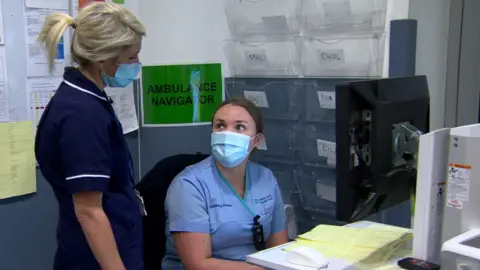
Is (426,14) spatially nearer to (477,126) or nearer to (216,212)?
(477,126)

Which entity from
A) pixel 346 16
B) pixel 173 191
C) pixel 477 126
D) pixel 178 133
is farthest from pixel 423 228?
pixel 178 133

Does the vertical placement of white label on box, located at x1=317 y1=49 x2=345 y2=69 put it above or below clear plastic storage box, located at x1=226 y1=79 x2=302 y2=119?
above

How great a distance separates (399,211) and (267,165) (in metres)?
0.67

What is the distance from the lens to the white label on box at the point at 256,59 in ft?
8.05

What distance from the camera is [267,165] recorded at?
251 centimetres

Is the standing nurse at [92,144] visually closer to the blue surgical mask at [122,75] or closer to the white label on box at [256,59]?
the blue surgical mask at [122,75]

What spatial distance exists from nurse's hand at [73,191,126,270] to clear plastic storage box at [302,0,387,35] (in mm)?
1231

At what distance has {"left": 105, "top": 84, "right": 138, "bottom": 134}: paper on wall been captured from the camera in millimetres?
2373

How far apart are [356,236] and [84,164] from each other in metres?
0.84

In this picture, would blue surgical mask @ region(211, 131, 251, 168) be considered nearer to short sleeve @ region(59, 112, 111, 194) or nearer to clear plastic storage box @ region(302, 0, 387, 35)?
short sleeve @ region(59, 112, 111, 194)

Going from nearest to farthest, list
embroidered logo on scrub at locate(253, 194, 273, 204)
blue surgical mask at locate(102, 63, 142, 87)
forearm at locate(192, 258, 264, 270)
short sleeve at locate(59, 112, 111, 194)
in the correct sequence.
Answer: short sleeve at locate(59, 112, 111, 194), blue surgical mask at locate(102, 63, 142, 87), forearm at locate(192, 258, 264, 270), embroidered logo on scrub at locate(253, 194, 273, 204)

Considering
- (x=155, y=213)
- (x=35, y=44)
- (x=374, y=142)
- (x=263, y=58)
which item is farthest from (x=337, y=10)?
(x=35, y=44)

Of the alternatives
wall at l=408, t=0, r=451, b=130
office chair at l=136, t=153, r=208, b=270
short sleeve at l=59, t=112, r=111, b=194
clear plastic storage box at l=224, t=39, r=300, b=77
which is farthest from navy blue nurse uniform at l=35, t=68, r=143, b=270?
wall at l=408, t=0, r=451, b=130

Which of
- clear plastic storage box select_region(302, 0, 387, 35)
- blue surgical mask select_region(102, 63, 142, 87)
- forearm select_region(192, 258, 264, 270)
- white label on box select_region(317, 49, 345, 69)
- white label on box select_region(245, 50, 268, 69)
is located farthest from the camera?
white label on box select_region(245, 50, 268, 69)
